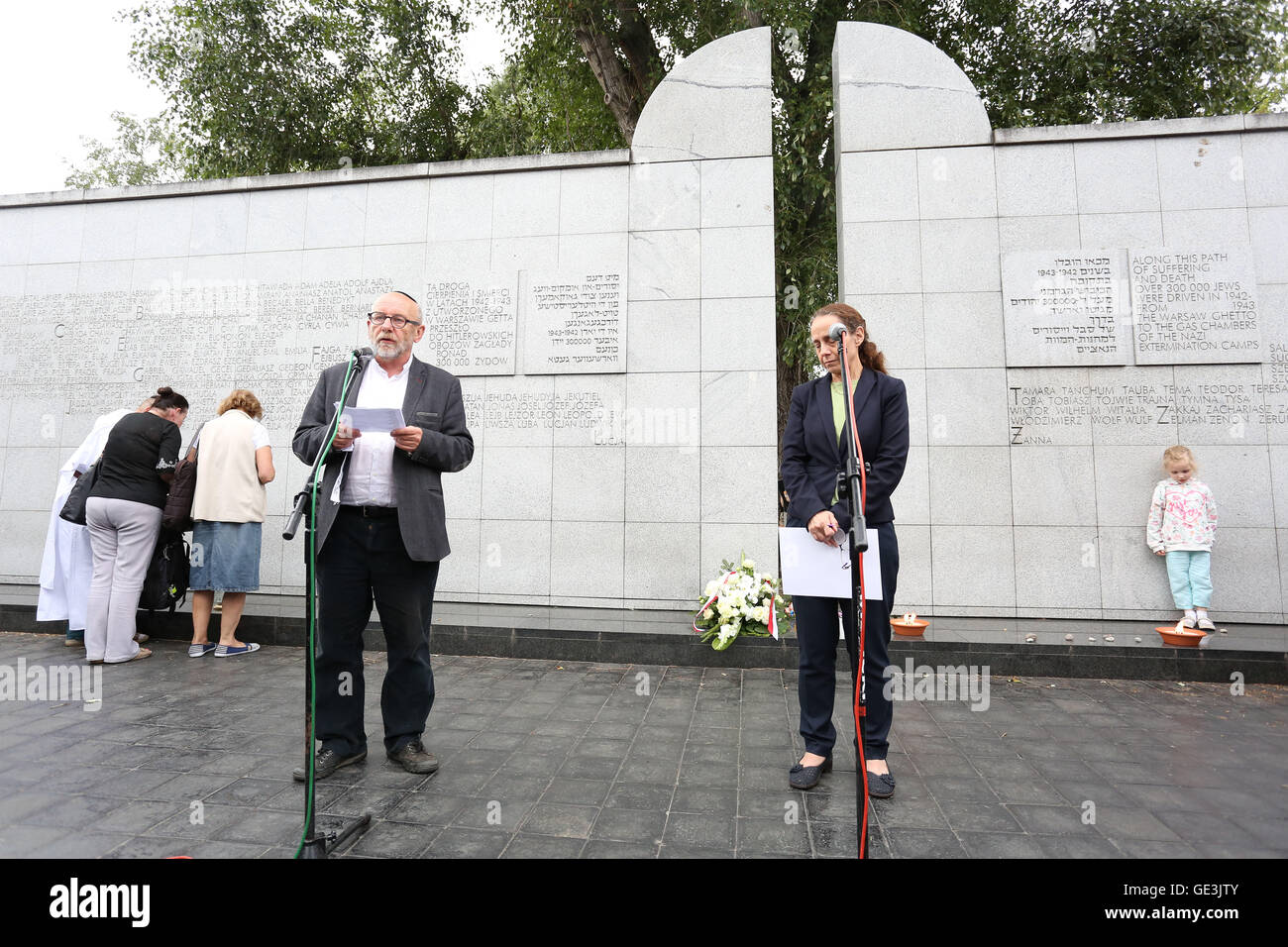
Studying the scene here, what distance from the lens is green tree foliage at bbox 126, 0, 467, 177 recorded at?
462 inches

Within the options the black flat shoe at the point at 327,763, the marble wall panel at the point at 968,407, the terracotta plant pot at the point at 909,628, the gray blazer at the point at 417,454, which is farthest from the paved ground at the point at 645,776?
the marble wall panel at the point at 968,407

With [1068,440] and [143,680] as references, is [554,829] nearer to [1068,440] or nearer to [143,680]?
[143,680]

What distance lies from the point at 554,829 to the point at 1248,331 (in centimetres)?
749

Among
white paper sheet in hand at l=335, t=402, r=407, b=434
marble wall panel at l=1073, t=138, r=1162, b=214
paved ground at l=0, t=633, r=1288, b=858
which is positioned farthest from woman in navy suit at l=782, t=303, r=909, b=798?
marble wall panel at l=1073, t=138, r=1162, b=214

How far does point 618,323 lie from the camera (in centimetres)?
711

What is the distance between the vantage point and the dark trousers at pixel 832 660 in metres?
2.98

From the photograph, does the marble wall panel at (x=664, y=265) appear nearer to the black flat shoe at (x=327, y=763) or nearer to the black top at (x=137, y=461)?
the black top at (x=137, y=461)

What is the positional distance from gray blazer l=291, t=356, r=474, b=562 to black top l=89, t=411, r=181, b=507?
282 cm

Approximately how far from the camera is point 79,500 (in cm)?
523

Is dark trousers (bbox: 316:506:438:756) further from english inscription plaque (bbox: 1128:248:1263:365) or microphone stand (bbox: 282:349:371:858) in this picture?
english inscription plaque (bbox: 1128:248:1263:365)

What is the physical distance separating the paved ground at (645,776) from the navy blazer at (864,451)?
4.04 feet

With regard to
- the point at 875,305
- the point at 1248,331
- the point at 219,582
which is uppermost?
the point at 875,305

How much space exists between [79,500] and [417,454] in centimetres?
401

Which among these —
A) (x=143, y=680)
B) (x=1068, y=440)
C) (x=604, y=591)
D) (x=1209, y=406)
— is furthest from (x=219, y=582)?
(x=1209, y=406)
